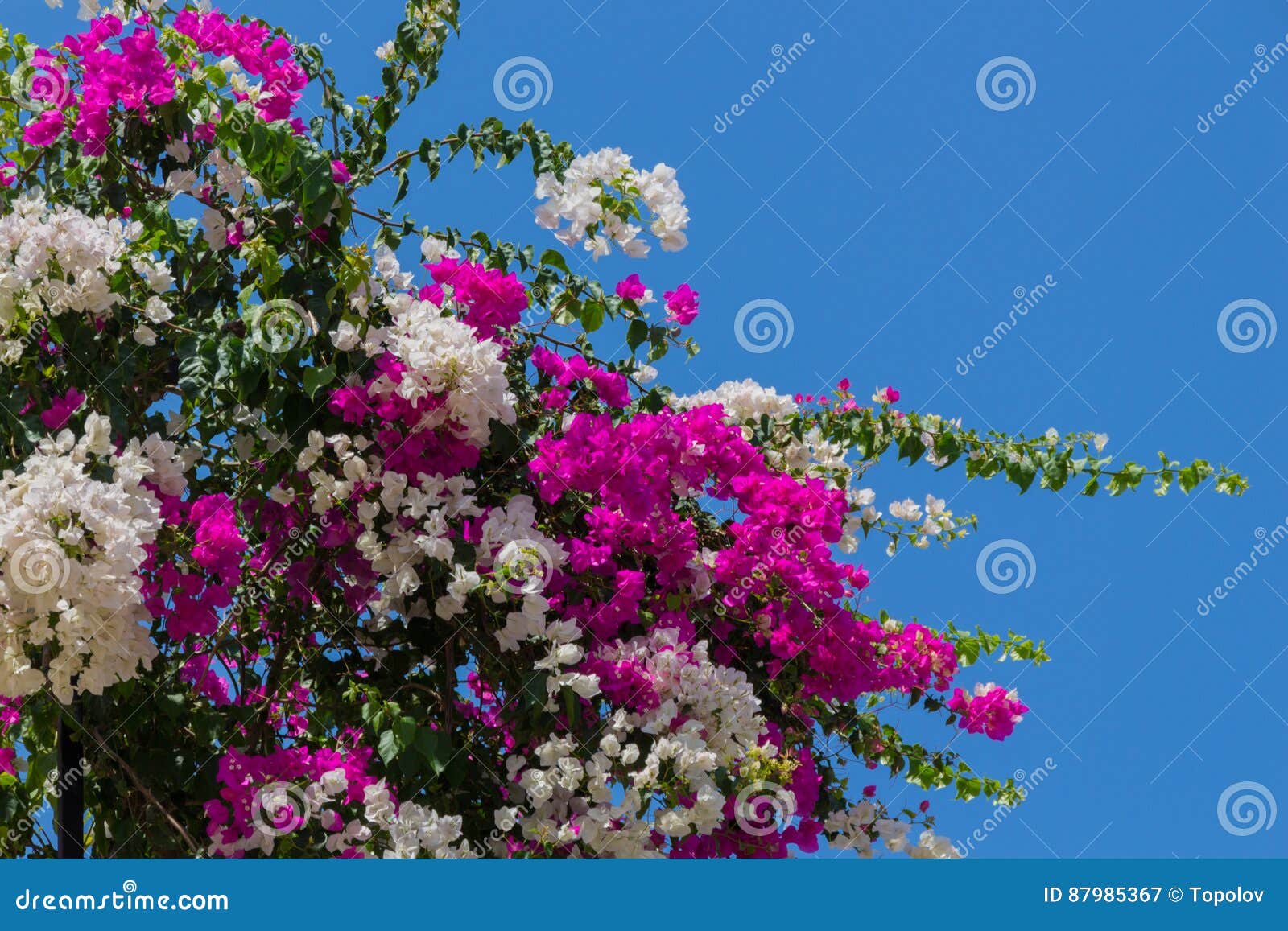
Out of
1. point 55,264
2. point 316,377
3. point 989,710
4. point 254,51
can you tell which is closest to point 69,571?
point 316,377

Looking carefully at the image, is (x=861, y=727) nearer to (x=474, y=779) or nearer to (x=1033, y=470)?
(x=1033, y=470)

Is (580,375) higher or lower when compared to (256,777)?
higher

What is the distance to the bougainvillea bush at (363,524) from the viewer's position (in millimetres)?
3006

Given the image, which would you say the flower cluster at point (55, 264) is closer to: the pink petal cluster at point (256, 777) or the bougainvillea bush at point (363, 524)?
the bougainvillea bush at point (363, 524)

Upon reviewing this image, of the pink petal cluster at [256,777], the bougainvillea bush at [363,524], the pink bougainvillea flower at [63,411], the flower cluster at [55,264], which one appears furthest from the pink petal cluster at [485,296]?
the pink petal cluster at [256,777]

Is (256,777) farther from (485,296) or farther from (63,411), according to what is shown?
(485,296)

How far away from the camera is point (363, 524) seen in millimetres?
3205

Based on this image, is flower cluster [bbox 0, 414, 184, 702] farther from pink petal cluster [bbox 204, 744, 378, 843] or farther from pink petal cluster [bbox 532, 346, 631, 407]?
pink petal cluster [bbox 532, 346, 631, 407]

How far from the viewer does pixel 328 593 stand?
143 inches

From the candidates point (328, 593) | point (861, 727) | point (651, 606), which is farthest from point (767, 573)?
point (328, 593)

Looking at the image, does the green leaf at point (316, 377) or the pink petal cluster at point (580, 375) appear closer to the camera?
the green leaf at point (316, 377)

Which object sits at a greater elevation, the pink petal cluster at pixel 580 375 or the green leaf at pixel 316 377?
the pink petal cluster at pixel 580 375

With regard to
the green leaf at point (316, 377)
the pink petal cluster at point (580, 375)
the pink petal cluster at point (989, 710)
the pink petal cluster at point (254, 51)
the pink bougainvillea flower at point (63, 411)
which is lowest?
the pink petal cluster at point (989, 710)

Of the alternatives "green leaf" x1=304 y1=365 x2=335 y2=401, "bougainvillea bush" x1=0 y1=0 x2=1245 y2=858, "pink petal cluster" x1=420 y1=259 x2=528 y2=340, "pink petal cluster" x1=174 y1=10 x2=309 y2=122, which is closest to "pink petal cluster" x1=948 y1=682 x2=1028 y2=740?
"bougainvillea bush" x1=0 y1=0 x2=1245 y2=858
